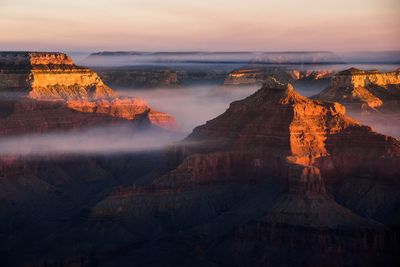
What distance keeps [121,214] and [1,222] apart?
1182cm

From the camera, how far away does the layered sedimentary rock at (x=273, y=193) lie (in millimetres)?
85375

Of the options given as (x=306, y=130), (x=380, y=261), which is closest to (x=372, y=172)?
(x=306, y=130)

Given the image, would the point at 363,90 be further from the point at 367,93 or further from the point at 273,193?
the point at 273,193

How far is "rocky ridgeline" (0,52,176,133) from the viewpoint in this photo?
12256cm

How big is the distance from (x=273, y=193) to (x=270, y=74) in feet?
221

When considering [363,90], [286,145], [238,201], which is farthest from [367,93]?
[238,201]

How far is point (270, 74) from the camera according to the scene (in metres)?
158

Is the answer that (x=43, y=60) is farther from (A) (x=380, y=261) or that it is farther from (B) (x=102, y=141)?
(A) (x=380, y=261)

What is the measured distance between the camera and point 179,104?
→ 15025 cm

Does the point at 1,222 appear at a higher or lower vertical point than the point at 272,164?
lower

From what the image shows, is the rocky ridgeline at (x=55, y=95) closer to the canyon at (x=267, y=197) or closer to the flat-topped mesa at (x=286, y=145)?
the canyon at (x=267, y=197)

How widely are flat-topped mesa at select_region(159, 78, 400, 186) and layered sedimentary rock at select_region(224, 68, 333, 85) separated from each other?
2132 inches

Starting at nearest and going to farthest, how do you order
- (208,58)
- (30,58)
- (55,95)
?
(55,95), (30,58), (208,58)

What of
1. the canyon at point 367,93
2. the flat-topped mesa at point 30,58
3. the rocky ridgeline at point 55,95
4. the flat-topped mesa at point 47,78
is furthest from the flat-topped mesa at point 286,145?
the flat-topped mesa at point 30,58
